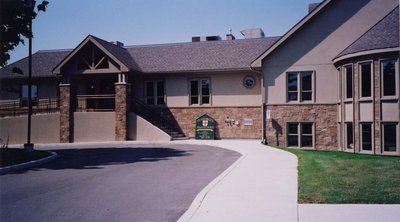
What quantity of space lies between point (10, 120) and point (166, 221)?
2485 cm

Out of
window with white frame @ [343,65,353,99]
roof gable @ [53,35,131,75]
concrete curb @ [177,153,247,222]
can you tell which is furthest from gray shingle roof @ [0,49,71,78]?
concrete curb @ [177,153,247,222]

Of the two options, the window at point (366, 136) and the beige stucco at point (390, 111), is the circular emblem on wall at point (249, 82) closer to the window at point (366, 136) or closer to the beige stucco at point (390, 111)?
the window at point (366, 136)

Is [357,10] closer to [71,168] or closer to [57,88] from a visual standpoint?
[71,168]

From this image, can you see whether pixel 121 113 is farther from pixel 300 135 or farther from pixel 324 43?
pixel 324 43

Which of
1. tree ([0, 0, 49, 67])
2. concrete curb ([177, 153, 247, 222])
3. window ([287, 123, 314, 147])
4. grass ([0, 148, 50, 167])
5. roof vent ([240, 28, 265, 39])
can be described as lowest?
concrete curb ([177, 153, 247, 222])

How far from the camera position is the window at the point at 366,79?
62.0 feet

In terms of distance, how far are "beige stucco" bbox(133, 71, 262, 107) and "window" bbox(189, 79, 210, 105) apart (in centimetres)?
30

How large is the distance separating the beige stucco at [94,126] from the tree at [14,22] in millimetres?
10212

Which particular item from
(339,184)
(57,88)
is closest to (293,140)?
(339,184)

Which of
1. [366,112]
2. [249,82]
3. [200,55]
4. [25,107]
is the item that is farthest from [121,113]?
[366,112]

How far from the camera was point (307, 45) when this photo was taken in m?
22.1

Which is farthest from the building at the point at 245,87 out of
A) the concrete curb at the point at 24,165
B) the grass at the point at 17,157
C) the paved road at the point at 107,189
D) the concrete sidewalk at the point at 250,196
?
the concrete sidewalk at the point at 250,196

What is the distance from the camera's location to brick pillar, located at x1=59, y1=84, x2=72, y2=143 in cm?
2655

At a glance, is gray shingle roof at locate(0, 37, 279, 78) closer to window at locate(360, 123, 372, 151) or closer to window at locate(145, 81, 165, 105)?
window at locate(145, 81, 165, 105)
